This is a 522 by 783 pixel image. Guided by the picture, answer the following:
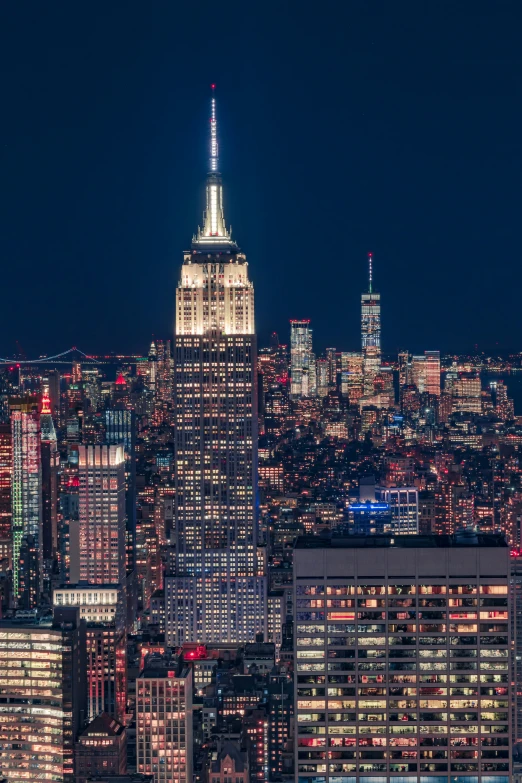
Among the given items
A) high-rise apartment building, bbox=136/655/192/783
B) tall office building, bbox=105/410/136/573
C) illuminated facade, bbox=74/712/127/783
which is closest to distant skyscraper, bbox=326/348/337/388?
tall office building, bbox=105/410/136/573

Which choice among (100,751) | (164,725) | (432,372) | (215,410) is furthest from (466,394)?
(100,751)

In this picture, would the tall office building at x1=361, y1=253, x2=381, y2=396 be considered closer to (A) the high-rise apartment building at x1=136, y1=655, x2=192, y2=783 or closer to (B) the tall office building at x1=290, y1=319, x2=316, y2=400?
(B) the tall office building at x1=290, y1=319, x2=316, y2=400

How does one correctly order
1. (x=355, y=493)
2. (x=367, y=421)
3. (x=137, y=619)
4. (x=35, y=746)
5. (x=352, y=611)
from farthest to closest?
(x=367, y=421) < (x=355, y=493) < (x=137, y=619) < (x=35, y=746) < (x=352, y=611)

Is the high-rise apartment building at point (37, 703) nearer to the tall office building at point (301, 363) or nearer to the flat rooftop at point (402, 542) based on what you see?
the flat rooftop at point (402, 542)

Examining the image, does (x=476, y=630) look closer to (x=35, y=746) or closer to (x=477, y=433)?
(x=35, y=746)

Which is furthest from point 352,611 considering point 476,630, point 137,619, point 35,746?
point 137,619

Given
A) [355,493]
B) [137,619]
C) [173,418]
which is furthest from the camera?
[355,493]

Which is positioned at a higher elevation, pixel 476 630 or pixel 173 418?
pixel 173 418

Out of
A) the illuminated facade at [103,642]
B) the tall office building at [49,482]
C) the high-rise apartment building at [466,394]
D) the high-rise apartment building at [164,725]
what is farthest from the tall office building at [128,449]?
the high-rise apartment building at [164,725]
